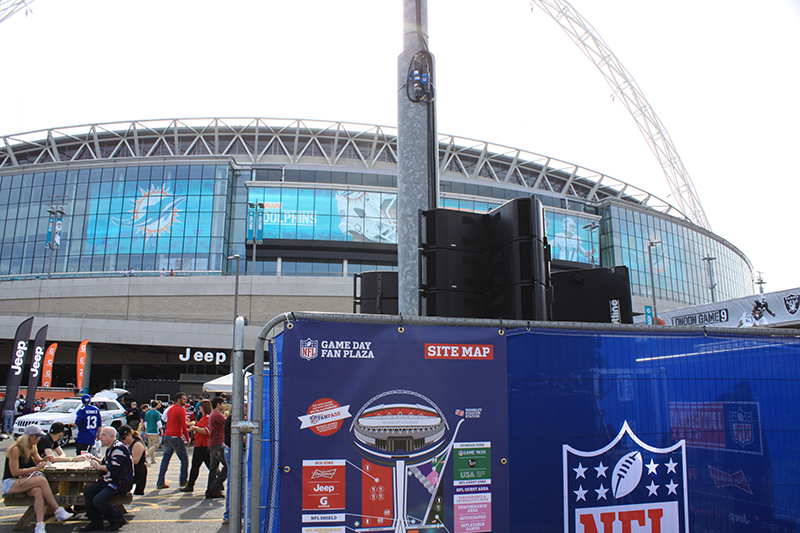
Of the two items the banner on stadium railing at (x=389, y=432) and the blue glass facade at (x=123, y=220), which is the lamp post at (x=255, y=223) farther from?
the banner on stadium railing at (x=389, y=432)

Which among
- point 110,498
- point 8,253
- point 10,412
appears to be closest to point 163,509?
point 110,498

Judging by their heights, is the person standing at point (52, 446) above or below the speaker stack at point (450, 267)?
below

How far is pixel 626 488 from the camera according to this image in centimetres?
404

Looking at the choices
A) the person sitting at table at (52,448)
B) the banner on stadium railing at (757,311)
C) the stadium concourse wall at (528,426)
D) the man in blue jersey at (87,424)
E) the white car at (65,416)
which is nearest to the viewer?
the stadium concourse wall at (528,426)

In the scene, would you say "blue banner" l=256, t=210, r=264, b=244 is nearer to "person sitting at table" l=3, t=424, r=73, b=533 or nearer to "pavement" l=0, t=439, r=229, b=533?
"pavement" l=0, t=439, r=229, b=533

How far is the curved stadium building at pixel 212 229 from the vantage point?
172 feet

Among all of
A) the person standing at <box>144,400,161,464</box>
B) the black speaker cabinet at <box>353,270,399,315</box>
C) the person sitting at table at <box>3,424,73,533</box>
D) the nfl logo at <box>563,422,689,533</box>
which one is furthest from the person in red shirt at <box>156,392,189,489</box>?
the nfl logo at <box>563,422,689,533</box>

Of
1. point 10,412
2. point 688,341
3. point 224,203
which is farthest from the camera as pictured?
point 224,203

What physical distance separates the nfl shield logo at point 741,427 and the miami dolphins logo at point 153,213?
195ft

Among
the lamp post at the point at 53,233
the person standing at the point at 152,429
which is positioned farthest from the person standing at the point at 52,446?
the lamp post at the point at 53,233

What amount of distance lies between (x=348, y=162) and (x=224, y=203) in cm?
1771

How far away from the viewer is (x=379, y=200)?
2393 inches

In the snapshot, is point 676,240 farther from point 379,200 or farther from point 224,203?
point 224,203

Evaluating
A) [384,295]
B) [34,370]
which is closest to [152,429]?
[384,295]
